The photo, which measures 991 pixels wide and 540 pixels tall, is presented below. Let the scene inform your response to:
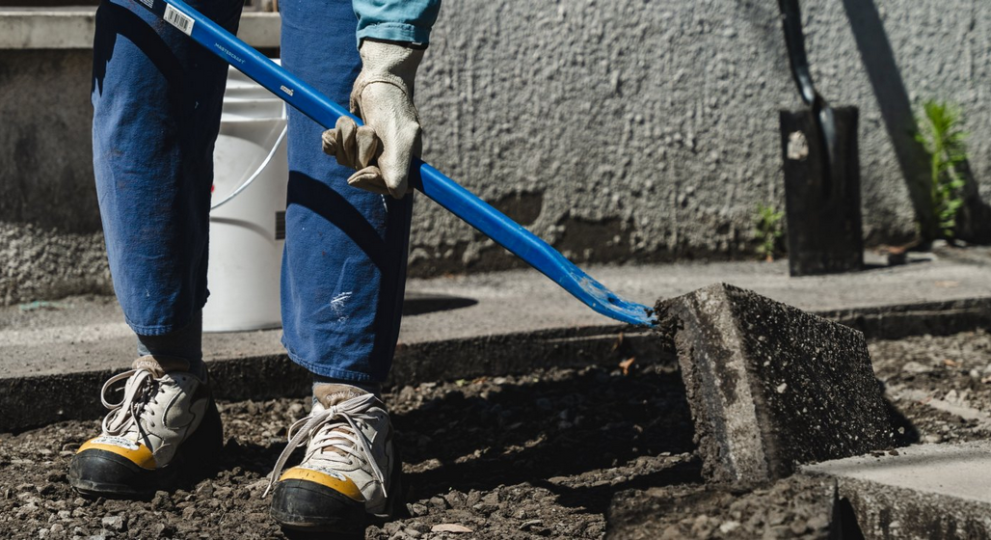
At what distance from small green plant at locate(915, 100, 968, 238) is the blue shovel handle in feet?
9.89

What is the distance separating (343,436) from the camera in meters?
1.70

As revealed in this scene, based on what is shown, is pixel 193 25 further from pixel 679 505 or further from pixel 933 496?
pixel 933 496

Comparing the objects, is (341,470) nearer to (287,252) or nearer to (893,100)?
(287,252)

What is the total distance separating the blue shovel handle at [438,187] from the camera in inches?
63.9

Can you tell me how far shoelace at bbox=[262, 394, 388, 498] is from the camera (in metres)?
1.69

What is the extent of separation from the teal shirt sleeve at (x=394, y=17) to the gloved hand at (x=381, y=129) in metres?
0.02

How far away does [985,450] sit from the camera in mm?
1693

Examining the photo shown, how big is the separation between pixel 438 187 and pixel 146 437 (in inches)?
28.1

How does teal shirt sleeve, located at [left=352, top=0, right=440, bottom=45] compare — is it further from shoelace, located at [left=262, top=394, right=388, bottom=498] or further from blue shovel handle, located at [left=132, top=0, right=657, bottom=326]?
shoelace, located at [left=262, top=394, right=388, bottom=498]

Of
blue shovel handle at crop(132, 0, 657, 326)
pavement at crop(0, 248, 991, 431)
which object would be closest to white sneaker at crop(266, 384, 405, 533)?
blue shovel handle at crop(132, 0, 657, 326)

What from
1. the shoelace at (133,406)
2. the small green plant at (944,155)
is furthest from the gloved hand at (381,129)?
the small green plant at (944,155)

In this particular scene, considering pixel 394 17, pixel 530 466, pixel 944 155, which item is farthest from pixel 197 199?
pixel 944 155

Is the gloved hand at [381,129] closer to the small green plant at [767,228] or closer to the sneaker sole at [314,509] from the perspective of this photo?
the sneaker sole at [314,509]

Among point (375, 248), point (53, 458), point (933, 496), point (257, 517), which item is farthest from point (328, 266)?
point (933, 496)
